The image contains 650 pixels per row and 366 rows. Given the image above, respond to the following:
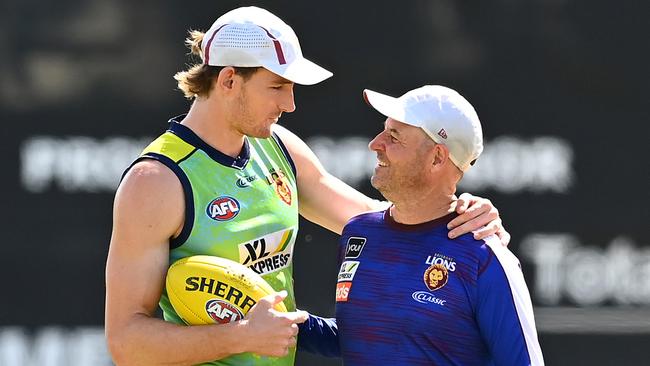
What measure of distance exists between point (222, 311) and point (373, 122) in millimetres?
1758

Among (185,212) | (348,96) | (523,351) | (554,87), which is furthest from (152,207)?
(554,87)

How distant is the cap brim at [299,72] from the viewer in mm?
3006

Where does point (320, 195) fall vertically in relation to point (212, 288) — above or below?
above

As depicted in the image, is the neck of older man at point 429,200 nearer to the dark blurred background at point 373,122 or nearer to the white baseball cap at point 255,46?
the white baseball cap at point 255,46

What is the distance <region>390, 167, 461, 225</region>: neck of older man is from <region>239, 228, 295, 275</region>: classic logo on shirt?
352mm

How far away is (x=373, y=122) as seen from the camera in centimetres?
450

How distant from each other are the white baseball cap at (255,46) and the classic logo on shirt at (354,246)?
0.41 m

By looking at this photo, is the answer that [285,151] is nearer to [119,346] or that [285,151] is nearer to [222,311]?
[222,311]

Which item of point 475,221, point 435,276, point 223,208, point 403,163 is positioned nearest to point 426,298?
point 435,276

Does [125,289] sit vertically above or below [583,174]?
below

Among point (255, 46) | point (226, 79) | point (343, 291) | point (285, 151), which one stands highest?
point (255, 46)

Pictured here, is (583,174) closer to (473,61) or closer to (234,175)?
(473,61)

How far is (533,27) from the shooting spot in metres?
4.51

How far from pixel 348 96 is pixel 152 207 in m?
1.76
